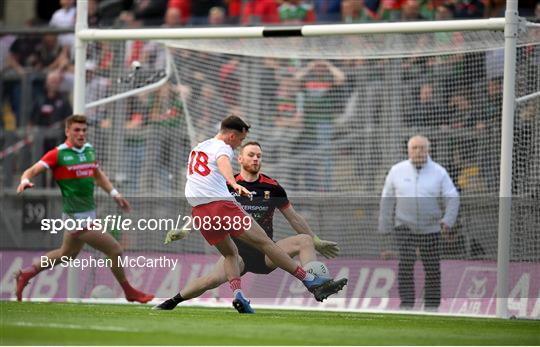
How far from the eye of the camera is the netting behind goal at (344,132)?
14266 mm

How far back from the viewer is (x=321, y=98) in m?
15.8

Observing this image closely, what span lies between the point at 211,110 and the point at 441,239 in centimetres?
354

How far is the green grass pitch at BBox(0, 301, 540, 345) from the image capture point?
30.9 ft

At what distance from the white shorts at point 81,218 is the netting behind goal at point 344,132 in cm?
86

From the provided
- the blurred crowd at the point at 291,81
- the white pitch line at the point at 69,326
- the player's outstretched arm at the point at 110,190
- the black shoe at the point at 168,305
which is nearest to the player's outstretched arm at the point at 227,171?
the black shoe at the point at 168,305

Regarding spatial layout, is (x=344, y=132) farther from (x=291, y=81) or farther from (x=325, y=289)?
(x=325, y=289)

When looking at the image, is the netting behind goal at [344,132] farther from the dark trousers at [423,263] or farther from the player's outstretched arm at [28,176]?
the player's outstretched arm at [28,176]

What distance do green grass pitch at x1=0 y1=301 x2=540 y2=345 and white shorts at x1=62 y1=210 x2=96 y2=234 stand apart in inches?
45.4

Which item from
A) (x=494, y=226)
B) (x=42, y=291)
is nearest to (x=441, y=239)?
(x=494, y=226)

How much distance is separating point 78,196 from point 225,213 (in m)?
2.92

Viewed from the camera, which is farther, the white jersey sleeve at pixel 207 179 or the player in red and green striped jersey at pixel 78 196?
the player in red and green striped jersey at pixel 78 196

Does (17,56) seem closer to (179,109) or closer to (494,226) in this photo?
(179,109)

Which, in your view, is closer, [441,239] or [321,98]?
[441,239]

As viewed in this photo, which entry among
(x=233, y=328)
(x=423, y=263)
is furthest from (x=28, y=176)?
(x=423, y=263)
